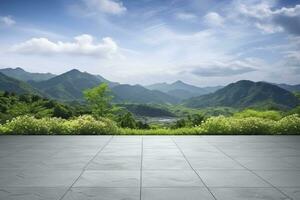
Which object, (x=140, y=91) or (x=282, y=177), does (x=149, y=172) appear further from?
(x=140, y=91)

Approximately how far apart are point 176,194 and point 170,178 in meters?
0.97

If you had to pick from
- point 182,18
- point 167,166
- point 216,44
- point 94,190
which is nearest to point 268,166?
point 167,166

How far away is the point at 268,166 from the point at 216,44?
14278 millimetres

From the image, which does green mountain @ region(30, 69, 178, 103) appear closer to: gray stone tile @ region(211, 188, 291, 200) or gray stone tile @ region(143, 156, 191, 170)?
gray stone tile @ region(143, 156, 191, 170)

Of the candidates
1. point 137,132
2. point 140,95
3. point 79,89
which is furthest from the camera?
point 140,95

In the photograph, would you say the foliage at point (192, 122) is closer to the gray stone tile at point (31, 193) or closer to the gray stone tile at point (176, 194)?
the gray stone tile at point (176, 194)

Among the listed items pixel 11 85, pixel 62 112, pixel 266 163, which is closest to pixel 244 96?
pixel 11 85

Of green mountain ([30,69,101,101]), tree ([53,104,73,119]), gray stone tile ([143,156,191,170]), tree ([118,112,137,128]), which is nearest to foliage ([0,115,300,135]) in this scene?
tree ([118,112,137,128])

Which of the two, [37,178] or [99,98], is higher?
[99,98]

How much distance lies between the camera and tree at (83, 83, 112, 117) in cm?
2141

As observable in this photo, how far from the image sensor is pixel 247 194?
16.5ft

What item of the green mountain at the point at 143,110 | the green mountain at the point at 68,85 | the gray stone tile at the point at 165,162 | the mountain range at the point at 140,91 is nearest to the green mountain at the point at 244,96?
the mountain range at the point at 140,91

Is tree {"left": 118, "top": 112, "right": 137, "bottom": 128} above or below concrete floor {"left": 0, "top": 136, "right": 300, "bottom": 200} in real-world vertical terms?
above

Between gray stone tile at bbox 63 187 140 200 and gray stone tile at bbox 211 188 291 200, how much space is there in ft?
3.51
